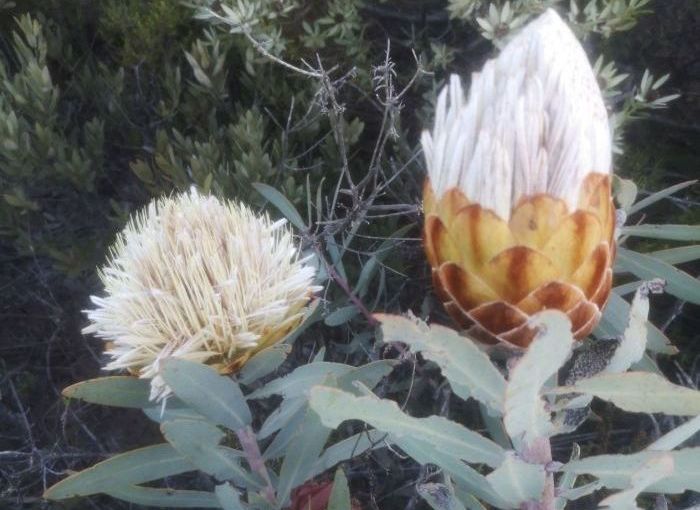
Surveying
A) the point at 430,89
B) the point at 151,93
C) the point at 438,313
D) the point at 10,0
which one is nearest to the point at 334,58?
the point at 430,89

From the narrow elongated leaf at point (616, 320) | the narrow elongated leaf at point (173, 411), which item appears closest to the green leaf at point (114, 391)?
the narrow elongated leaf at point (173, 411)

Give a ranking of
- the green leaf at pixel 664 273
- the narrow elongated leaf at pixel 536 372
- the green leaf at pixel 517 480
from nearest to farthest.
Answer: the narrow elongated leaf at pixel 536 372, the green leaf at pixel 517 480, the green leaf at pixel 664 273

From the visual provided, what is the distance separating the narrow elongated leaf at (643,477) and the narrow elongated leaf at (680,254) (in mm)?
729

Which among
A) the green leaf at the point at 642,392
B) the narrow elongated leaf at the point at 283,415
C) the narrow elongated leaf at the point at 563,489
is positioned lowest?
the narrow elongated leaf at the point at 563,489

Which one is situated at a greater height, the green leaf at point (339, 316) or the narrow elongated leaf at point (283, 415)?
the narrow elongated leaf at point (283, 415)

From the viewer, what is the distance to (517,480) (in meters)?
0.97

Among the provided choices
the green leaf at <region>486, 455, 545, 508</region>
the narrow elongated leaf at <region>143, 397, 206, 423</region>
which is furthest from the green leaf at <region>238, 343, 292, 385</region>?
the green leaf at <region>486, 455, 545, 508</region>

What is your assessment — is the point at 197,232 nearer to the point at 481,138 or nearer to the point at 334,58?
the point at 481,138

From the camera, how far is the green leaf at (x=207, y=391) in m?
1.02

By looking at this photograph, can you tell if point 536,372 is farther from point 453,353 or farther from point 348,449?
point 348,449

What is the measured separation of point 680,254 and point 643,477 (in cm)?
78

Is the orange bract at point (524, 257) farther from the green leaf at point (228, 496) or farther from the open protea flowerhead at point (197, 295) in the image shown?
the green leaf at point (228, 496)

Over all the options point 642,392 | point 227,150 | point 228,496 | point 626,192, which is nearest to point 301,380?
point 228,496

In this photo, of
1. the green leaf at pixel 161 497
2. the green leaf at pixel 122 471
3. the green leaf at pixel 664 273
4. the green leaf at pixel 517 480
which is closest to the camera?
the green leaf at pixel 517 480
